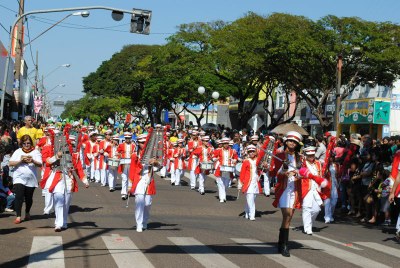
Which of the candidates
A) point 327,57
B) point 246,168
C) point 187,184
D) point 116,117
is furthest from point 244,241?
point 116,117

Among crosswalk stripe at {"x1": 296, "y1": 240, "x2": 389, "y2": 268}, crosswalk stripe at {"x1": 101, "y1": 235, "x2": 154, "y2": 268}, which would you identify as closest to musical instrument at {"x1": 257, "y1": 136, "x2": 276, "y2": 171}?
crosswalk stripe at {"x1": 296, "y1": 240, "x2": 389, "y2": 268}

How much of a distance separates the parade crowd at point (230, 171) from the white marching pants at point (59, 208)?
0.06 feet

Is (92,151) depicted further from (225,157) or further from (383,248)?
(383,248)

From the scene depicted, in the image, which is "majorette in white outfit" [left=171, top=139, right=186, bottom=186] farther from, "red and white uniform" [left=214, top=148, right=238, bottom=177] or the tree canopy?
the tree canopy

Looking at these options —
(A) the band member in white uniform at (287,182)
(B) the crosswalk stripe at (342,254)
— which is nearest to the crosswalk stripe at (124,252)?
(A) the band member in white uniform at (287,182)

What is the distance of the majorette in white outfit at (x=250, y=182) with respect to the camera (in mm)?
15086

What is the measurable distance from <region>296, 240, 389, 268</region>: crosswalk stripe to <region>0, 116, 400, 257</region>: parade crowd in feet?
2.98

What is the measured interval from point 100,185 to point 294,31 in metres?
16.7

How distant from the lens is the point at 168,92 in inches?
2200

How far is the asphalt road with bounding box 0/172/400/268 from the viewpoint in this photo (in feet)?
30.1

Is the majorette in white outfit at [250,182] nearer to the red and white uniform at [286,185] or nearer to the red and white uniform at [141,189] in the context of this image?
the red and white uniform at [141,189]

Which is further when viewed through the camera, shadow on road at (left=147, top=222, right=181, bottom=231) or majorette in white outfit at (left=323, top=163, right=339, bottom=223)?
majorette in white outfit at (left=323, top=163, right=339, bottom=223)

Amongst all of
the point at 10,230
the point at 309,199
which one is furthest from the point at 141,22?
the point at 10,230

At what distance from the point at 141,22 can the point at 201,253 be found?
12542 millimetres
